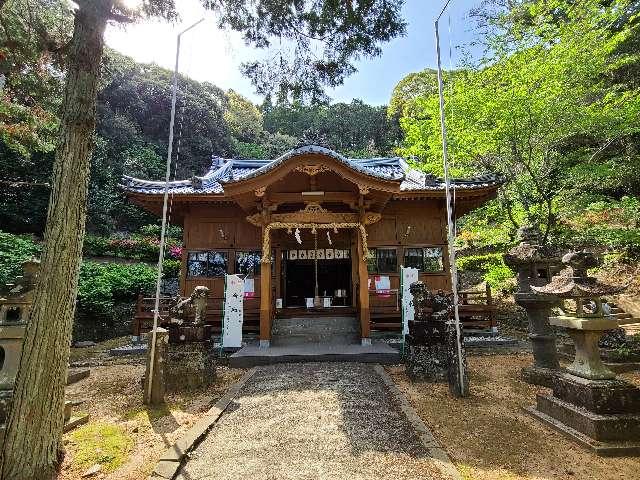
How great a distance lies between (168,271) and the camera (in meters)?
18.3

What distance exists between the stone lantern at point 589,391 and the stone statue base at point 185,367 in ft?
18.5

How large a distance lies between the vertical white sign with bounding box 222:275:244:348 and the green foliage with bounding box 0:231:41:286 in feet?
23.3

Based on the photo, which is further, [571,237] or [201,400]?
[571,237]

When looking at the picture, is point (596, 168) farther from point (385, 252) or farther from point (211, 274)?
point (211, 274)

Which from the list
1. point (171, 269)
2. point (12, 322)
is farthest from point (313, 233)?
point (171, 269)

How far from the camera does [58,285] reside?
3545 mm

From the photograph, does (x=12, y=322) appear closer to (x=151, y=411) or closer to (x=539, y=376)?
(x=151, y=411)

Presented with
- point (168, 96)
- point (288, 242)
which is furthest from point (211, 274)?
point (168, 96)

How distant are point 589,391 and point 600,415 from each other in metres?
0.27

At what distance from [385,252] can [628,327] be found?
7.87m

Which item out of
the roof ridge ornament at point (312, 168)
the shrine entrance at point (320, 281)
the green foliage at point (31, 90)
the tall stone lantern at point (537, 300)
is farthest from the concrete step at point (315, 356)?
the green foliage at point (31, 90)

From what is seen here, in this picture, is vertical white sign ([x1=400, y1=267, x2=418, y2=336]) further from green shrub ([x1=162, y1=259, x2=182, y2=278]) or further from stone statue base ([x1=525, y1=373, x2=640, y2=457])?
green shrub ([x1=162, y1=259, x2=182, y2=278])

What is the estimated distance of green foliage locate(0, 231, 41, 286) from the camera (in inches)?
441

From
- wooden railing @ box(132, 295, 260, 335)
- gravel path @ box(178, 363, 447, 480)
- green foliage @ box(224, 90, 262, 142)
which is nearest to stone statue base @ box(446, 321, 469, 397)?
gravel path @ box(178, 363, 447, 480)
